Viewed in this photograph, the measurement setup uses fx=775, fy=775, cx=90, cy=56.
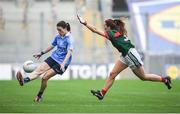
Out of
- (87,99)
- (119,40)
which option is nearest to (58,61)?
(87,99)

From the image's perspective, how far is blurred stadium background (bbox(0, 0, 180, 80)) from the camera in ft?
103

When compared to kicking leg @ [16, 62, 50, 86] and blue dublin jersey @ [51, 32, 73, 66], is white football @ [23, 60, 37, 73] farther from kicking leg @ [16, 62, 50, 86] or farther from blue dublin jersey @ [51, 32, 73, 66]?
blue dublin jersey @ [51, 32, 73, 66]

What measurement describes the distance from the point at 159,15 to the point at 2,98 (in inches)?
659

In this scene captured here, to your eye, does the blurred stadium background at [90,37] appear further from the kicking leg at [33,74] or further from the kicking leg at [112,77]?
the kicking leg at [112,77]

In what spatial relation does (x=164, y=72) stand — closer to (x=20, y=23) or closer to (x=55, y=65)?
(x=20, y=23)

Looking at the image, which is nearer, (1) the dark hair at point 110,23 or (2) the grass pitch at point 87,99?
(2) the grass pitch at point 87,99

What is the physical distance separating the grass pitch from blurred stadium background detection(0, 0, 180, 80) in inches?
255

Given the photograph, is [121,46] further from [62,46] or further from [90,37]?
[90,37]

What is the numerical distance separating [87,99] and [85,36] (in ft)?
40.8

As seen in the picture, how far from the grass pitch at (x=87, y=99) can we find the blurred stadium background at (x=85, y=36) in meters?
6.48

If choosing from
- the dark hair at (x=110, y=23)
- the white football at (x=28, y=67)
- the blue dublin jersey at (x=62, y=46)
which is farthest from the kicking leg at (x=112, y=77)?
the white football at (x=28, y=67)

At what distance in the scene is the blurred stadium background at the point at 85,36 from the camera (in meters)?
31.3

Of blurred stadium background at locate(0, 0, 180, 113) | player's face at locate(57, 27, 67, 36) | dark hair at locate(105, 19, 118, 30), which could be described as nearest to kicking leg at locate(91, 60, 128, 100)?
dark hair at locate(105, 19, 118, 30)

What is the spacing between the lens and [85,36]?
31.4 m
